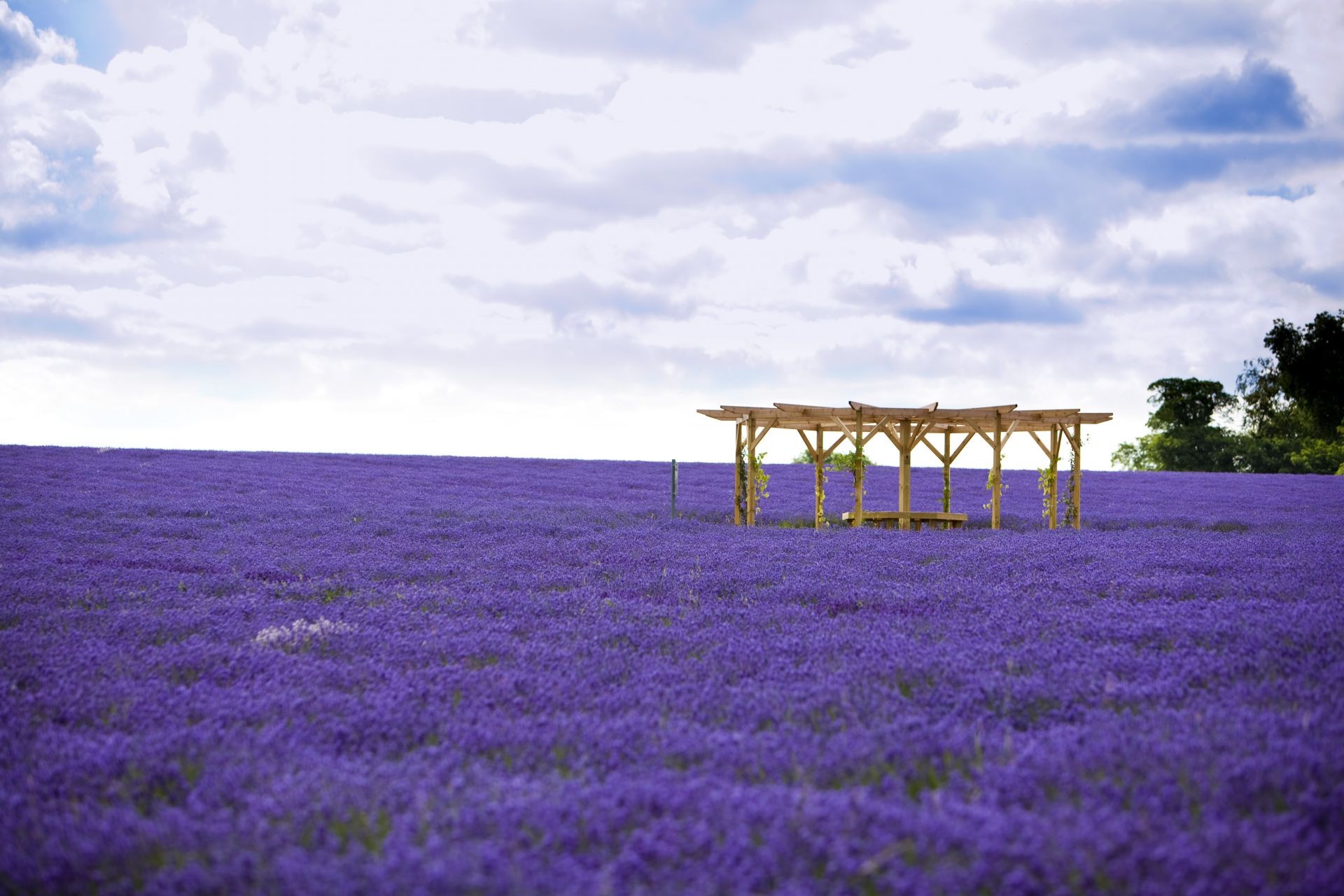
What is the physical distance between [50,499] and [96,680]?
1129 cm

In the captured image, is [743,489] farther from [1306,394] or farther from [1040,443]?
[1306,394]

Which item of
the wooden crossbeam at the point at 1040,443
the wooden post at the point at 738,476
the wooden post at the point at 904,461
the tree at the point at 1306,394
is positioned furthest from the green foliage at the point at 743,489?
the tree at the point at 1306,394

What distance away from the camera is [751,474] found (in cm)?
1644

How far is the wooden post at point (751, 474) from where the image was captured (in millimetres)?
16250

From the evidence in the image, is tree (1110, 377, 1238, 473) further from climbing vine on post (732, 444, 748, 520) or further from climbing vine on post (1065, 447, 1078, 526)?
climbing vine on post (732, 444, 748, 520)

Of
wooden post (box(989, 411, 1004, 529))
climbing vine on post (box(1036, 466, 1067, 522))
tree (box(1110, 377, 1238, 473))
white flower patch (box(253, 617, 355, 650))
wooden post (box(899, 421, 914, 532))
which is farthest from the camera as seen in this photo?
tree (box(1110, 377, 1238, 473))

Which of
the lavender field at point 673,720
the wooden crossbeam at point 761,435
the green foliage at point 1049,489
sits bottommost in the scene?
the lavender field at point 673,720

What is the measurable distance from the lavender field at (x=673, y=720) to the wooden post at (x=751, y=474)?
6283mm

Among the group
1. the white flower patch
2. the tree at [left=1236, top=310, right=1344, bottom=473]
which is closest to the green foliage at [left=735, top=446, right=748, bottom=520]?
the white flower patch

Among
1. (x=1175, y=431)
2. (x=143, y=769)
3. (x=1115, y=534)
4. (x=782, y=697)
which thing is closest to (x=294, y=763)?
(x=143, y=769)

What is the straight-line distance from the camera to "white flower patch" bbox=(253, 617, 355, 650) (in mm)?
5957

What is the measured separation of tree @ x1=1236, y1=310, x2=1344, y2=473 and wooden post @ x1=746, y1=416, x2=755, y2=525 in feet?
111

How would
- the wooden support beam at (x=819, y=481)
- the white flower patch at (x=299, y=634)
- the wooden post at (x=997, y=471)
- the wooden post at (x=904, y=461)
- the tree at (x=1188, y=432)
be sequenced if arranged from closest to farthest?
the white flower patch at (x=299, y=634) < the wooden support beam at (x=819, y=481) < the wooden post at (x=997, y=471) < the wooden post at (x=904, y=461) < the tree at (x=1188, y=432)

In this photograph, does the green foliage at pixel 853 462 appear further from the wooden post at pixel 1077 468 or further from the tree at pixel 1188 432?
the tree at pixel 1188 432
